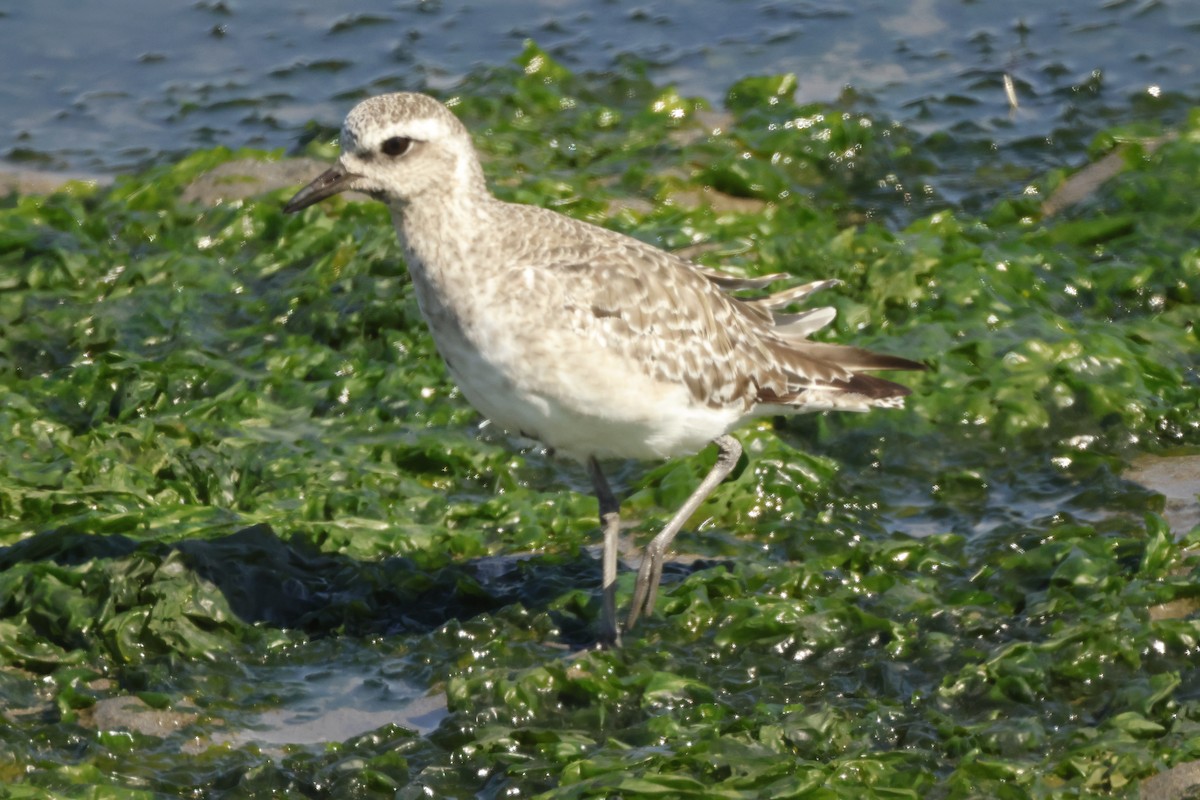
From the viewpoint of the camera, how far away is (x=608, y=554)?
6996mm

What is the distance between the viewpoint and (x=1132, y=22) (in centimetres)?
1423

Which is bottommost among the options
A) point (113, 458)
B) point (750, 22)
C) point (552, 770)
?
point (552, 770)

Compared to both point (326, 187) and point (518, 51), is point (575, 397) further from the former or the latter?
point (518, 51)

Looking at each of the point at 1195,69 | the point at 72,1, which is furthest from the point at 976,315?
the point at 72,1

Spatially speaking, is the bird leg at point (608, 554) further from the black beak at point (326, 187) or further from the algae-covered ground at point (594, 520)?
the black beak at point (326, 187)

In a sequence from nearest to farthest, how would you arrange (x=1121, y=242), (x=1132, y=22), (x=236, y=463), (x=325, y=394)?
(x=236, y=463) < (x=325, y=394) < (x=1121, y=242) < (x=1132, y=22)

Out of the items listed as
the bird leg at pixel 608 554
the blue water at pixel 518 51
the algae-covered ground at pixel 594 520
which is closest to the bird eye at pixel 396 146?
the bird leg at pixel 608 554

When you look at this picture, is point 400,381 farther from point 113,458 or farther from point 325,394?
point 113,458

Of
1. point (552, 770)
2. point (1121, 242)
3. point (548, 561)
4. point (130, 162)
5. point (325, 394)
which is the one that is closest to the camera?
point (552, 770)

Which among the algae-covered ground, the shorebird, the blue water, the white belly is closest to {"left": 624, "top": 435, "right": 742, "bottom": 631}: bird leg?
the shorebird

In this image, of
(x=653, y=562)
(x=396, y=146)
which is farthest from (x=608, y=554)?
(x=396, y=146)

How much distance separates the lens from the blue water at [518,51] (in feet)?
43.0

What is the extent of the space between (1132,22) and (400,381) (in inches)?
333

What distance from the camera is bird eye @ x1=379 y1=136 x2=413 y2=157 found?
644 cm
